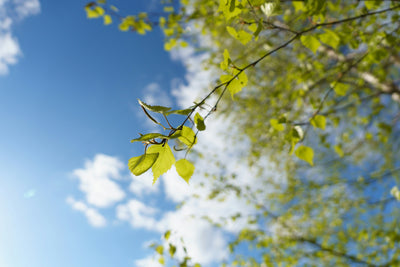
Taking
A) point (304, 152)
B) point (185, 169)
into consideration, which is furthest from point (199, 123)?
point (304, 152)

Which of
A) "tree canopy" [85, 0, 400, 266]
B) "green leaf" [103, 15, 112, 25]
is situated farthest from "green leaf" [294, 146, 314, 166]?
"green leaf" [103, 15, 112, 25]

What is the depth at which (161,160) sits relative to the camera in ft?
2.16

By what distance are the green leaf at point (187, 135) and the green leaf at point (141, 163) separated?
0.28ft

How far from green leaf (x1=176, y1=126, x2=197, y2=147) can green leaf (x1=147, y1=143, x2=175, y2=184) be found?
5 cm

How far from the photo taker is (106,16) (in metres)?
2.58

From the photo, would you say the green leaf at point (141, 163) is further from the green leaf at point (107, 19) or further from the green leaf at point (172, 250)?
the green leaf at point (107, 19)

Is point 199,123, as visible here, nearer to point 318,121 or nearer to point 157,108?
point 157,108

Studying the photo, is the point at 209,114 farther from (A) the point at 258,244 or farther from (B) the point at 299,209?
(B) the point at 299,209

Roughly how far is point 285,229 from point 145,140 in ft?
16.6

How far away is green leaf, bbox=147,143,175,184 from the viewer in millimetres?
644

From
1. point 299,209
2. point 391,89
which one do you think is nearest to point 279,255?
point 299,209

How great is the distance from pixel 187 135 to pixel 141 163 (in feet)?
0.46

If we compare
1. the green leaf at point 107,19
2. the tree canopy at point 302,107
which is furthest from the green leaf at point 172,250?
the green leaf at point 107,19

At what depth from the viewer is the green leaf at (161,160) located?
0.64 meters
